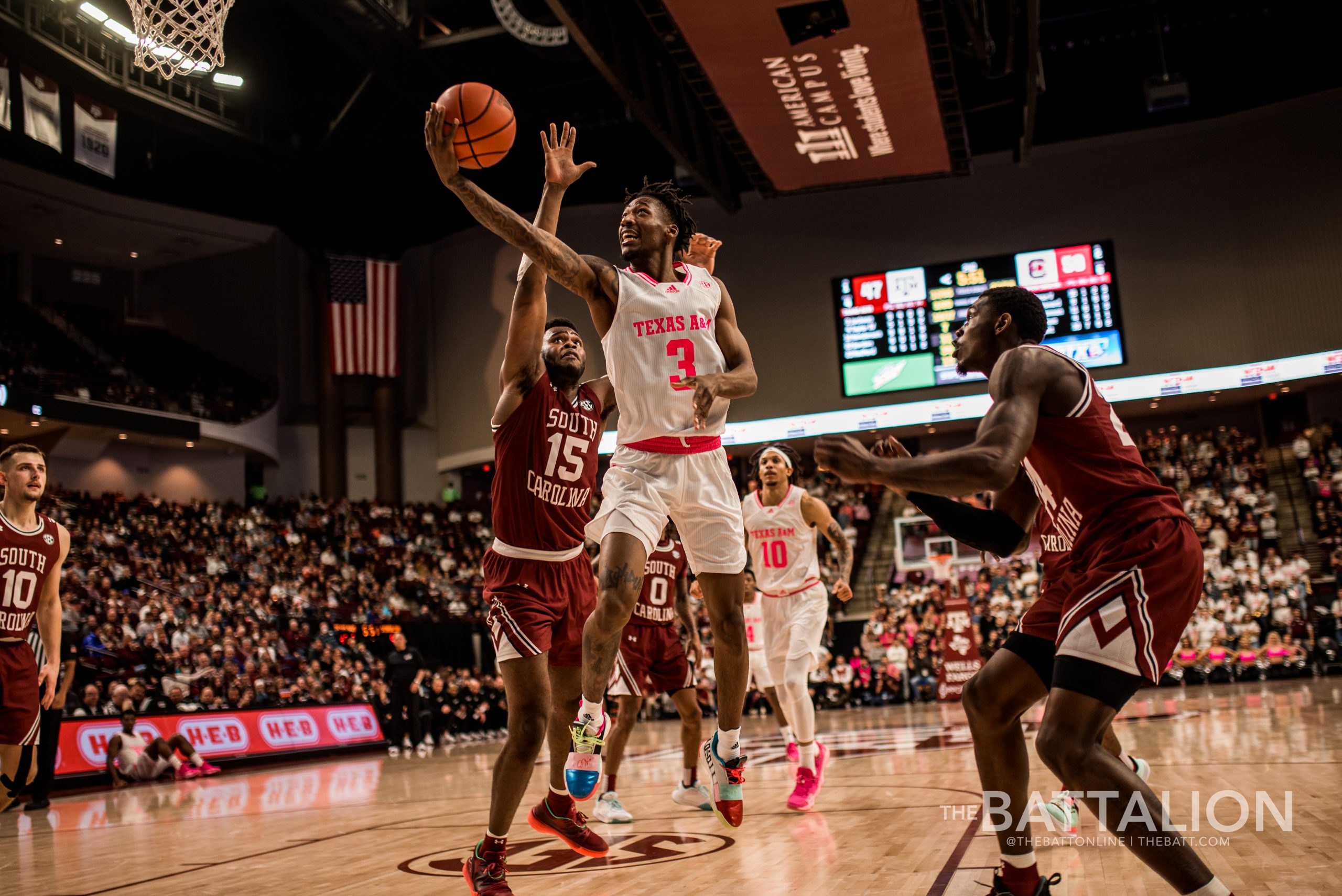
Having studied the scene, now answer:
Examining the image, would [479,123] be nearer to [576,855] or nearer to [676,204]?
[676,204]

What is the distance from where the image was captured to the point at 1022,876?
3.52 metres

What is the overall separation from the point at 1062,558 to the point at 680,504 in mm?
1632

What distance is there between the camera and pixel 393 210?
31578mm

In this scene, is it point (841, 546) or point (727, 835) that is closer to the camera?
point (727, 835)

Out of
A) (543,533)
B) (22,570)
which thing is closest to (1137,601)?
(543,533)

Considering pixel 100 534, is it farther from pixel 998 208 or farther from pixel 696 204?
pixel 998 208

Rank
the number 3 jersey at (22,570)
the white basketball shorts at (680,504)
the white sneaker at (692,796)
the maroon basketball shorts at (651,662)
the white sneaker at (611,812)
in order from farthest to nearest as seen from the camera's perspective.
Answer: the maroon basketball shorts at (651,662)
the white sneaker at (692,796)
the white sneaker at (611,812)
the number 3 jersey at (22,570)
the white basketball shorts at (680,504)

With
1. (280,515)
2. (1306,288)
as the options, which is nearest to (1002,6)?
(1306,288)

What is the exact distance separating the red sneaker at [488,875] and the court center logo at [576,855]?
797 millimetres

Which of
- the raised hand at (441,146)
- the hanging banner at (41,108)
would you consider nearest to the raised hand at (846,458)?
the raised hand at (441,146)

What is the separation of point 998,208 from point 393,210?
1721 cm

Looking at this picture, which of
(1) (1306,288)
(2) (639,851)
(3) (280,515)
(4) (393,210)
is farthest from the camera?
(4) (393,210)

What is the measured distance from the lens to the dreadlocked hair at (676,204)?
5.12 metres

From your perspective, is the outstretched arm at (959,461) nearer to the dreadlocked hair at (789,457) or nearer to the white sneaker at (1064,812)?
the white sneaker at (1064,812)
